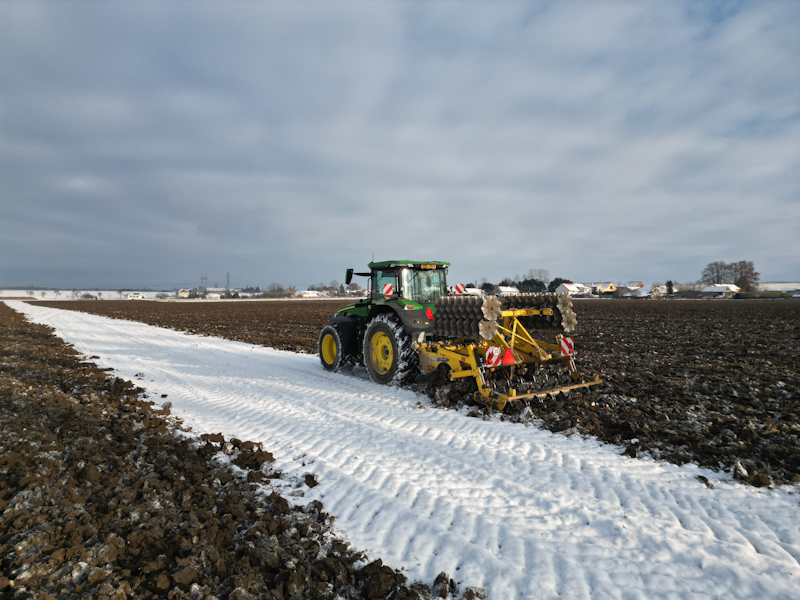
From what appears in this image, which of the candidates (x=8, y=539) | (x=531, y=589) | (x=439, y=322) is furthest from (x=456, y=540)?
(x=439, y=322)

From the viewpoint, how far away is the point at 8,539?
10.6ft

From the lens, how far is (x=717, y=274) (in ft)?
361

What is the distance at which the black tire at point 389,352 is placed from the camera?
7.59 meters

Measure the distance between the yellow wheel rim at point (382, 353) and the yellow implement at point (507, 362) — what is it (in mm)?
766

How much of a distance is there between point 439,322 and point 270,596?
16.6 ft

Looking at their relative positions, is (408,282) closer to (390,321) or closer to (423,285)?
(423,285)

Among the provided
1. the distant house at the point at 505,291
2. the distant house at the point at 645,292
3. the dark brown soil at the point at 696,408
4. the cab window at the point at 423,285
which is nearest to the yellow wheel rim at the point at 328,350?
the cab window at the point at 423,285

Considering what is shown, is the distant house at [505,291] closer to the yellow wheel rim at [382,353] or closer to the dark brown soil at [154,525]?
the yellow wheel rim at [382,353]

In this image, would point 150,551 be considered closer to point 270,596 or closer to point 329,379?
point 270,596

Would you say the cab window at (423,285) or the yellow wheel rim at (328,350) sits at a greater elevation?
the cab window at (423,285)

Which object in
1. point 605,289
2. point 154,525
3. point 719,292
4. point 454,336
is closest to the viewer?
point 154,525

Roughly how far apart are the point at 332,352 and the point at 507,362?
4607 millimetres

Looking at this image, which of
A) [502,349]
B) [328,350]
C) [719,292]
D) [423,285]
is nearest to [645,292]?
[719,292]

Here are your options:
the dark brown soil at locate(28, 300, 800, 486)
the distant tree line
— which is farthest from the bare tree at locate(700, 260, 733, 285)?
the dark brown soil at locate(28, 300, 800, 486)
